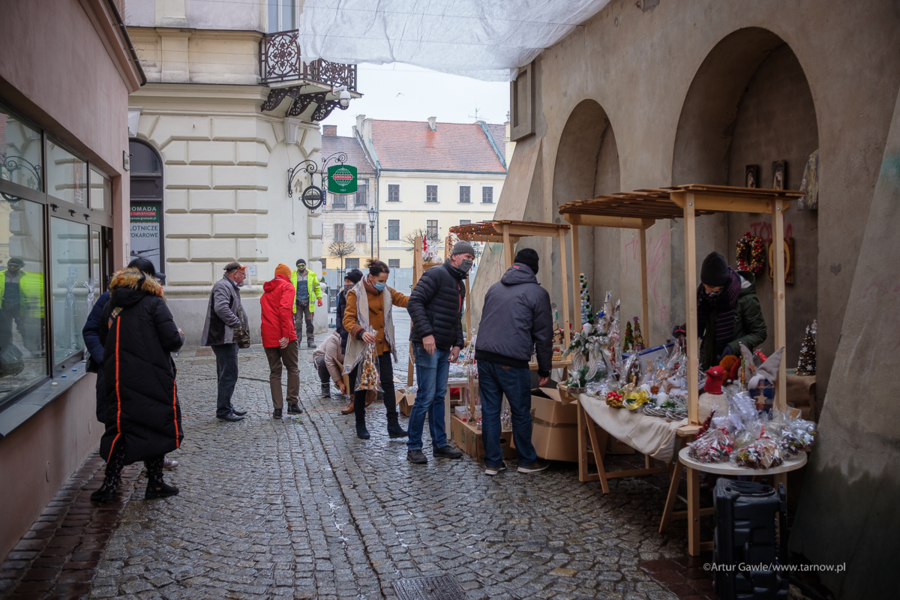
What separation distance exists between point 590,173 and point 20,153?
735 cm

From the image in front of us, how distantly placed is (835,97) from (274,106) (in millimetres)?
13508

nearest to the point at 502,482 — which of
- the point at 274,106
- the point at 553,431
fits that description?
the point at 553,431

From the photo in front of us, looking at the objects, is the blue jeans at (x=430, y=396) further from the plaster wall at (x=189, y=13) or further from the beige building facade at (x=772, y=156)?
the plaster wall at (x=189, y=13)

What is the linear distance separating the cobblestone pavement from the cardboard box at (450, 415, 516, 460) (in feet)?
0.44

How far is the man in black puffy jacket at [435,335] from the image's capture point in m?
6.52

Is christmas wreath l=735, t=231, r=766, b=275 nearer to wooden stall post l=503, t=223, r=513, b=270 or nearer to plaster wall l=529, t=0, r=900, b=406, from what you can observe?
plaster wall l=529, t=0, r=900, b=406

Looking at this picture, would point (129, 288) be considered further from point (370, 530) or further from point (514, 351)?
point (514, 351)

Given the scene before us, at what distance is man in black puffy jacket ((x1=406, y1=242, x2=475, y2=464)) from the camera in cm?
652

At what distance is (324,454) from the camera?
6910 millimetres

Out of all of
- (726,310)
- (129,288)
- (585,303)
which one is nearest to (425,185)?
(585,303)

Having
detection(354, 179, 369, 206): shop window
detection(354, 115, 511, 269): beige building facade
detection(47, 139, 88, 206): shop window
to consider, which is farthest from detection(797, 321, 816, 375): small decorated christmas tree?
detection(354, 179, 369, 206): shop window

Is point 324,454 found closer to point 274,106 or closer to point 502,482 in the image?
point 502,482

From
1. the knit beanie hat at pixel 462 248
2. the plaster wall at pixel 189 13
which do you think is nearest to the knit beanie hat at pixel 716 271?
the knit beanie hat at pixel 462 248

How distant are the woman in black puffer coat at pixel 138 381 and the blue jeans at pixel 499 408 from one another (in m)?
2.42
